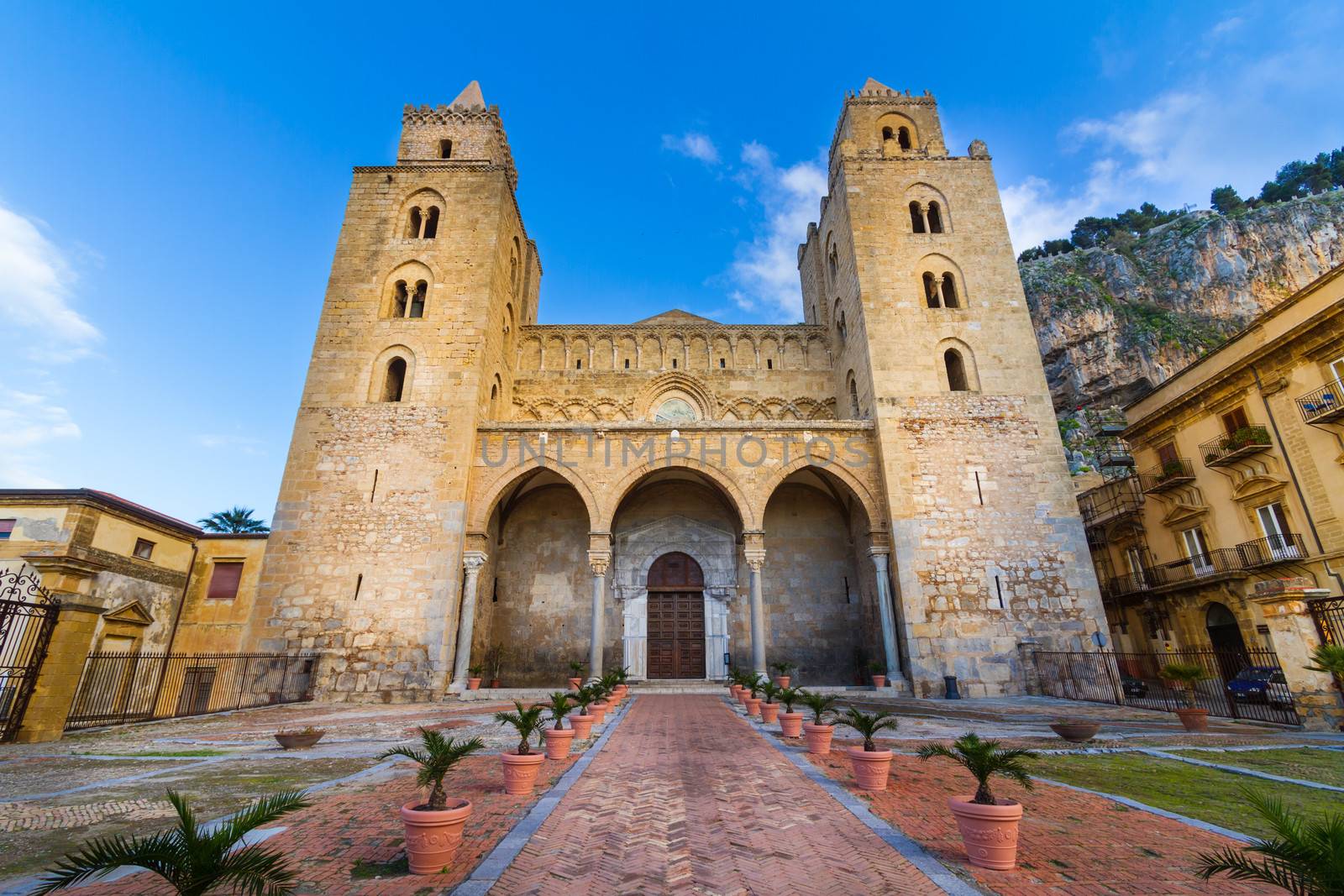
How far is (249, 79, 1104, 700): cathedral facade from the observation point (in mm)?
15250

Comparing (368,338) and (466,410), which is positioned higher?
(368,338)

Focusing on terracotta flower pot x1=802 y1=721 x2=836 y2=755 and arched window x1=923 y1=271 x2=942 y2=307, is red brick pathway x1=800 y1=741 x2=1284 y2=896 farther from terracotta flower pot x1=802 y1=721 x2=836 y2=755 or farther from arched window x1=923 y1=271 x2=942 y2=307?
arched window x1=923 y1=271 x2=942 y2=307

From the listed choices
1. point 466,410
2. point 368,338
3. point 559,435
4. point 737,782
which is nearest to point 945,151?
point 559,435

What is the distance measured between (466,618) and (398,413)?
596 centimetres

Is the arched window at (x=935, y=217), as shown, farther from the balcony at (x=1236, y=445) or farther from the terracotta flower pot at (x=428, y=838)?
the terracotta flower pot at (x=428, y=838)

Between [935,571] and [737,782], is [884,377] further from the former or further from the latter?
[737,782]

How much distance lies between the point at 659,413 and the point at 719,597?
6.99 metres

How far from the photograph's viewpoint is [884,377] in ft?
56.9

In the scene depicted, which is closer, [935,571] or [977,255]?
[935,571]

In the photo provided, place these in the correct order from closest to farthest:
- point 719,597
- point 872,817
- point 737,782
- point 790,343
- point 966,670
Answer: point 872,817
point 737,782
point 966,670
point 719,597
point 790,343

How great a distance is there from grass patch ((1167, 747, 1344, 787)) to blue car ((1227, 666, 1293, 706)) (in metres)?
2.66

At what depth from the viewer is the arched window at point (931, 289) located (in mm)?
19062

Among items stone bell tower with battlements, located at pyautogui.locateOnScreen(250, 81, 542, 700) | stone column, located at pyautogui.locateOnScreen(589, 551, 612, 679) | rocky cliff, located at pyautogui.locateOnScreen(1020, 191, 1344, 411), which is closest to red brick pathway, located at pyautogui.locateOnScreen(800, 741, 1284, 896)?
stone column, located at pyautogui.locateOnScreen(589, 551, 612, 679)

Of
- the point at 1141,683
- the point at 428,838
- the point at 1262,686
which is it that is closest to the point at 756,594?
the point at 1141,683
